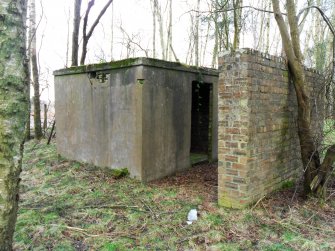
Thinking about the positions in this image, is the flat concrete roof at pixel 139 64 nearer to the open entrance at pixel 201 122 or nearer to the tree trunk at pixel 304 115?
the open entrance at pixel 201 122

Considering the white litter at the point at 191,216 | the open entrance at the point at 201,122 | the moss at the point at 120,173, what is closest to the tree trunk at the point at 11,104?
the white litter at the point at 191,216

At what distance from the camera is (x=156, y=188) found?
471 cm

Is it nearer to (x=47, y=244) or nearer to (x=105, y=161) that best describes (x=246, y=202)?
(x=47, y=244)

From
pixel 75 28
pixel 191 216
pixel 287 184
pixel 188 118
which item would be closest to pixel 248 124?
pixel 191 216

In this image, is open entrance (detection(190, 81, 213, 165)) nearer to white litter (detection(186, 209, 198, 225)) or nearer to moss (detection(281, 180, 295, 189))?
moss (detection(281, 180, 295, 189))

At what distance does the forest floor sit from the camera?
9.93 ft

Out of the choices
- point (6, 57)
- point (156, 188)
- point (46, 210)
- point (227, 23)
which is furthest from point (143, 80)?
point (227, 23)

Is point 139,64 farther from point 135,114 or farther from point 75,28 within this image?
point 75,28

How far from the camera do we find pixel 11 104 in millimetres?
2195

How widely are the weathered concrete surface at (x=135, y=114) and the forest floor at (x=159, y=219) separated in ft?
1.77

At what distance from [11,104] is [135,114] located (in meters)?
2.85

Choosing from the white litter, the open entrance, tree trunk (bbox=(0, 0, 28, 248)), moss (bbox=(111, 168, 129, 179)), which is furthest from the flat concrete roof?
tree trunk (bbox=(0, 0, 28, 248))

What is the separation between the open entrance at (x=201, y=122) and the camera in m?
6.55

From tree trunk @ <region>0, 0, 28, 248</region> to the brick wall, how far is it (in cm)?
237
